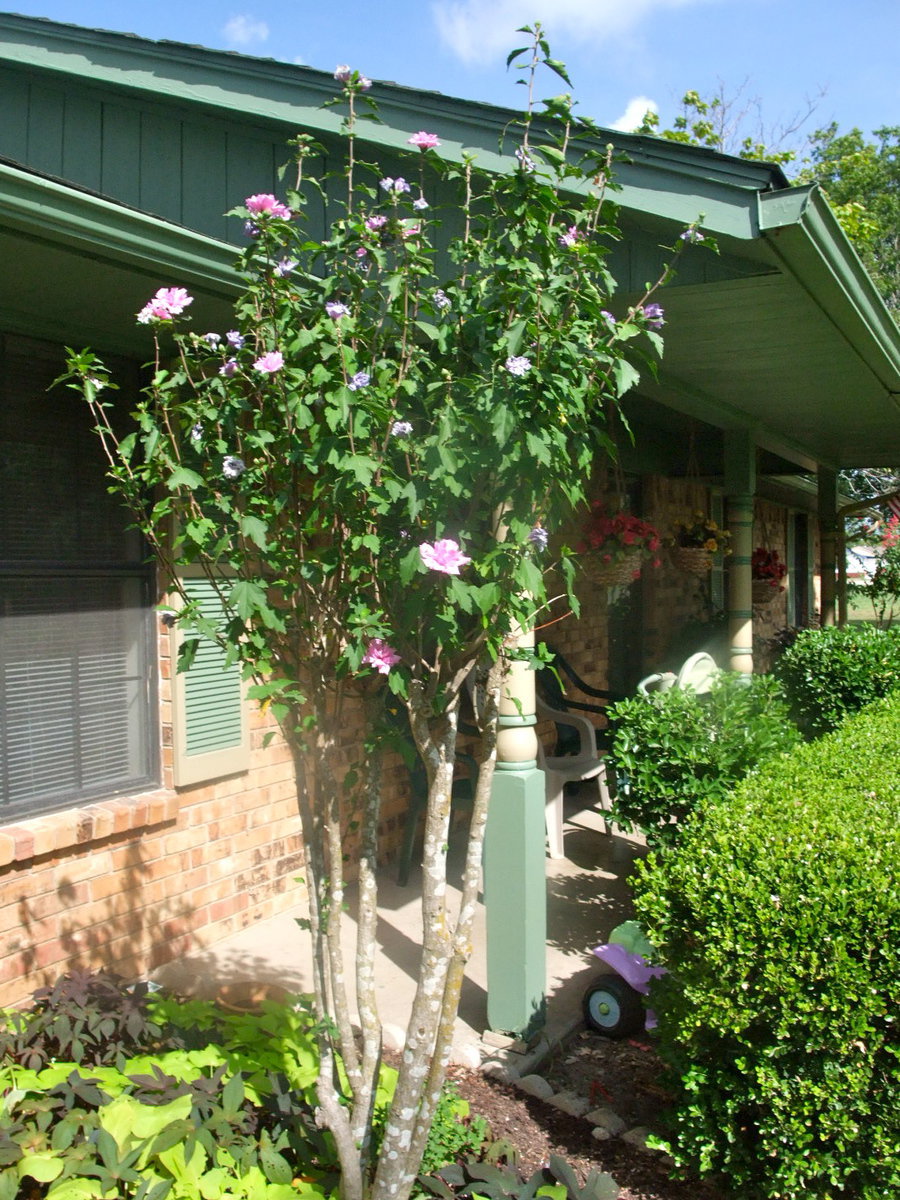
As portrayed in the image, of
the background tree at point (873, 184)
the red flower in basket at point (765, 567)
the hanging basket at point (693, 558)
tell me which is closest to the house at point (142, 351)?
the hanging basket at point (693, 558)

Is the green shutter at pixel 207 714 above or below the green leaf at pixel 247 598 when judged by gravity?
below

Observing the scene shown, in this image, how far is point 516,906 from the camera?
3436mm

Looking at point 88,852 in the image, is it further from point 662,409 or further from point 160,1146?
point 662,409

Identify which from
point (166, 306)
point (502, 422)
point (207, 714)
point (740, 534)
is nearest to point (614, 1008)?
point (207, 714)

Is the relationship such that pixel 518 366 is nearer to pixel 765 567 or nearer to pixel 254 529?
pixel 254 529

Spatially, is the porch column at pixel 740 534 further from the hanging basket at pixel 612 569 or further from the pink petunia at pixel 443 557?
the pink petunia at pixel 443 557

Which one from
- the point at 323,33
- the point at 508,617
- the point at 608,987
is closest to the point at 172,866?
the point at 608,987

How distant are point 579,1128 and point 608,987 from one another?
2.03ft

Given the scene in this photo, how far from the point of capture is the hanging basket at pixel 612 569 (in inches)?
238

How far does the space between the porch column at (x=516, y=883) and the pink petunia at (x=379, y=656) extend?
5.02 feet

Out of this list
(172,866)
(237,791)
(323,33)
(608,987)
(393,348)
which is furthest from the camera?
(323,33)

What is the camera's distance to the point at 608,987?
11.6 ft

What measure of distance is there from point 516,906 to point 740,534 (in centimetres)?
372

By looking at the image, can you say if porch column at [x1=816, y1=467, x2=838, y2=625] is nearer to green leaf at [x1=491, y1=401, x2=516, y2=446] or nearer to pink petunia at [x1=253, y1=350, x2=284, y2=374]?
green leaf at [x1=491, y1=401, x2=516, y2=446]
